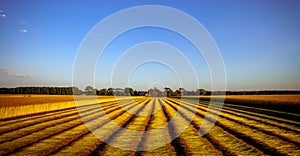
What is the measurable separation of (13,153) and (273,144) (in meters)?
10.7

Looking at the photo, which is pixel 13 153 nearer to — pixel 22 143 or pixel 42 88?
pixel 22 143

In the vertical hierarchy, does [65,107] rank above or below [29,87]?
below

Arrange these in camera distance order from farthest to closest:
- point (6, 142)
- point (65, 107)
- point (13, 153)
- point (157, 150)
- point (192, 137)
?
point (65, 107) < point (192, 137) < point (6, 142) < point (157, 150) < point (13, 153)

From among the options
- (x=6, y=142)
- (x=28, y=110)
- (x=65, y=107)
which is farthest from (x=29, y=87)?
(x=6, y=142)

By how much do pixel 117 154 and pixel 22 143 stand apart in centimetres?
483

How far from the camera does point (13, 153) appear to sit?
9695 mm

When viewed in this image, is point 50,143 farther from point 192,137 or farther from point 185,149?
point 192,137

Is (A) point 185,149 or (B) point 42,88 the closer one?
(A) point 185,149

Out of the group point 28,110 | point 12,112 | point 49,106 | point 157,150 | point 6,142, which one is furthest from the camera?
point 49,106

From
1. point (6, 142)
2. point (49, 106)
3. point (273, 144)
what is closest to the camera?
point (273, 144)

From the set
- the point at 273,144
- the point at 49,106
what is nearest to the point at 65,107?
the point at 49,106

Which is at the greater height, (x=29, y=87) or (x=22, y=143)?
(x=29, y=87)

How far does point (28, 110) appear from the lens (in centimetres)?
2727

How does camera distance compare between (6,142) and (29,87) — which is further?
(29,87)
